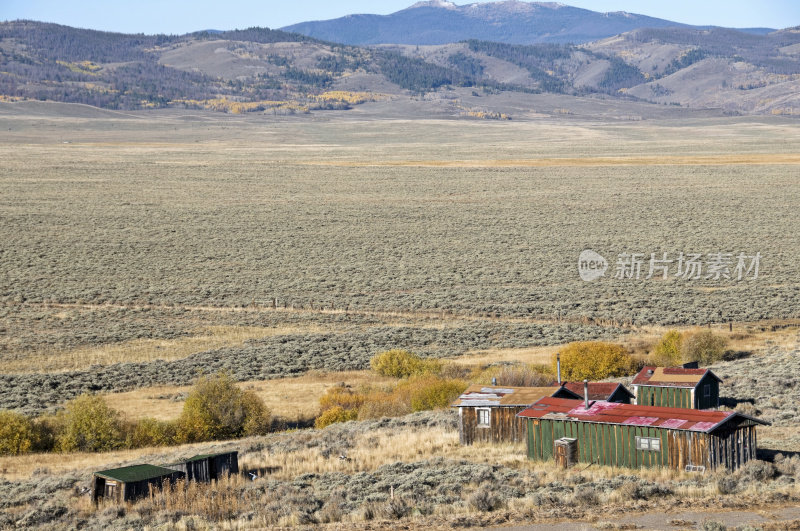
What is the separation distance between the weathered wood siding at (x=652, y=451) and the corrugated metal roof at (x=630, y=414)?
0.13 metres

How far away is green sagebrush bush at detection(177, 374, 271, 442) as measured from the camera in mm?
23219

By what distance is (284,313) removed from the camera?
39438 millimetres

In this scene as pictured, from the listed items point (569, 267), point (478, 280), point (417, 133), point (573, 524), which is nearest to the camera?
point (573, 524)

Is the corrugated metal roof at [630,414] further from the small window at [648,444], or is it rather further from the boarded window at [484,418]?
the boarded window at [484,418]

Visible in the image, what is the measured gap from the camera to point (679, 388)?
22.1 meters

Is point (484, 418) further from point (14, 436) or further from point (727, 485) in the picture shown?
point (14, 436)

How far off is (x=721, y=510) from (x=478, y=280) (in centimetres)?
3248

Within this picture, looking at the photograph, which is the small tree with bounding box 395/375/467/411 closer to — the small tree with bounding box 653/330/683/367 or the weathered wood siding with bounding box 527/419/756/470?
the weathered wood siding with bounding box 527/419/756/470

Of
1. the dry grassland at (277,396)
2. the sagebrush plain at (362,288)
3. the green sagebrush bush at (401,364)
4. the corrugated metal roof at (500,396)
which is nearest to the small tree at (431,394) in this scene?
the sagebrush plain at (362,288)

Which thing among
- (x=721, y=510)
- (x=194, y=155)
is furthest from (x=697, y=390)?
(x=194, y=155)

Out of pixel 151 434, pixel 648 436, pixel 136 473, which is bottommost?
pixel 151 434

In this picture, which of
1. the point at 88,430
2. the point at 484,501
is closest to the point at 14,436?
the point at 88,430

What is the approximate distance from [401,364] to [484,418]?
29.4ft

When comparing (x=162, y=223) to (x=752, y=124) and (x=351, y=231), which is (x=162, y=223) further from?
(x=752, y=124)
